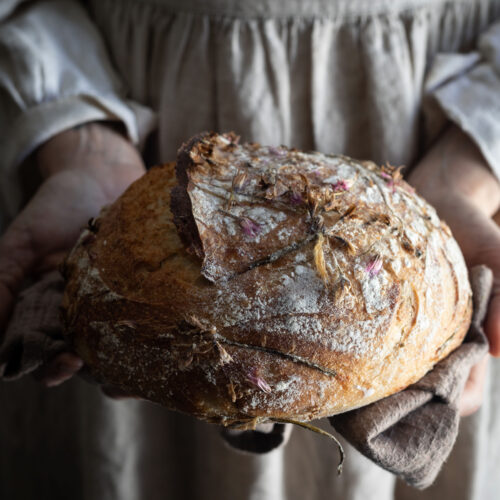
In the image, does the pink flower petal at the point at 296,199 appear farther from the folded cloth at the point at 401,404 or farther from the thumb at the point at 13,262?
the thumb at the point at 13,262

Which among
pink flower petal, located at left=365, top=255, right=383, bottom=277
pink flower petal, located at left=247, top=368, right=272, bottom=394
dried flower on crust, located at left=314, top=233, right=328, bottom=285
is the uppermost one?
dried flower on crust, located at left=314, top=233, right=328, bottom=285

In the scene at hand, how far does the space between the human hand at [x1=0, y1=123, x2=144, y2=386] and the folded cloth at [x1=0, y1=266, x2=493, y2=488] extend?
0.21 ft

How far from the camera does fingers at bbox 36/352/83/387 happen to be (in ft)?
2.55

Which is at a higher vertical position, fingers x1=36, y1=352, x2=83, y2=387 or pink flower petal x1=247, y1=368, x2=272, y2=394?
pink flower petal x1=247, y1=368, x2=272, y2=394

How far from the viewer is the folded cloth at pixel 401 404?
725 millimetres

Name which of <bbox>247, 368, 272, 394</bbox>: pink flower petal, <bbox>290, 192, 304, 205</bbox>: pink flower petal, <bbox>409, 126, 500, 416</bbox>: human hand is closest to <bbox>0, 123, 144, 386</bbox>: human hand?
<bbox>247, 368, 272, 394</bbox>: pink flower petal

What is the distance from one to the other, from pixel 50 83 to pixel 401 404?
88 centimetres

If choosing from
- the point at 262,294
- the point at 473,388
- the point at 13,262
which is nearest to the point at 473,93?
the point at 473,388

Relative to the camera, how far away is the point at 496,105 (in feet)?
3.45

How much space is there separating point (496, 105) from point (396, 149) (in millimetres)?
201

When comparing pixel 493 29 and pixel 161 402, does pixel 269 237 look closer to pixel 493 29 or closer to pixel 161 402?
pixel 161 402

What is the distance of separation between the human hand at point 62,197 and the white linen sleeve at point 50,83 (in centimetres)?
4

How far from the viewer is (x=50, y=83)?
43.4 inches

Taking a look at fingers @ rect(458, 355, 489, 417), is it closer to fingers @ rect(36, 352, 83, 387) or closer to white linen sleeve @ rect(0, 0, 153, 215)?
fingers @ rect(36, 352, 83, 387)
